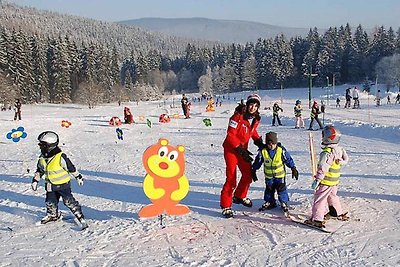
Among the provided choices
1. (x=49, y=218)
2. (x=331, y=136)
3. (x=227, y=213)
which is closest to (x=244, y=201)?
(x=227, y=213)

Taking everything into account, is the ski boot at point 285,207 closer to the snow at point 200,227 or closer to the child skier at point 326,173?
the snow at point 200,227

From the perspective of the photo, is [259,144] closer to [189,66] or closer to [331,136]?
[331,136]

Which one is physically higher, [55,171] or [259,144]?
[259,144]

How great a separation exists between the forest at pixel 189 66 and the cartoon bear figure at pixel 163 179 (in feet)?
137

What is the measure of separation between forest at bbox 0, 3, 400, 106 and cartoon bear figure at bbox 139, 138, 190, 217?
41605mm

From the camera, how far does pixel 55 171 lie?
22.9 ft

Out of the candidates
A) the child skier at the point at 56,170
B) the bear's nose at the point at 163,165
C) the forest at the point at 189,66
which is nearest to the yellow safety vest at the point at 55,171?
the child skier at the point at 56,170

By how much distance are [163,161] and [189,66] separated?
119425mm

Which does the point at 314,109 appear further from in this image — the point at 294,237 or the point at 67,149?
the point at 294,237

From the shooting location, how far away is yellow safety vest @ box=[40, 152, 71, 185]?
22.9 feet

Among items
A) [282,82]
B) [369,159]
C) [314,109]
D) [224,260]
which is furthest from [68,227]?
[282,82]

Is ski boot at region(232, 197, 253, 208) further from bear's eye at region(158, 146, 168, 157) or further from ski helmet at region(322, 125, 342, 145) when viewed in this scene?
ski helmet at region(322, 125, 342, 145)

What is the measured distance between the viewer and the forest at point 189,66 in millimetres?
65625

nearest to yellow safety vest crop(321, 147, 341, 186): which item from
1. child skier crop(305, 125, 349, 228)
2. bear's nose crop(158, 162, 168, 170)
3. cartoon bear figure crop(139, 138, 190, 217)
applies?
child skier crop(305, 125, 349, 228)
